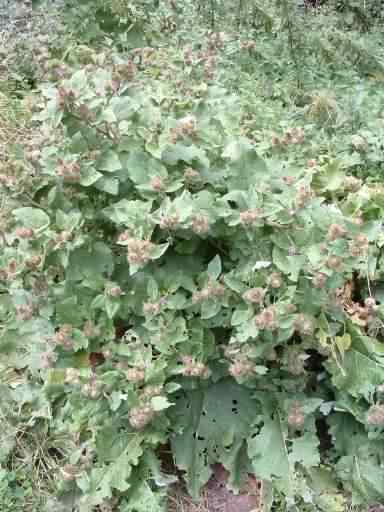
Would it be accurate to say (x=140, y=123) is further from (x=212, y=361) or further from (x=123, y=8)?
(x=123, y=8)

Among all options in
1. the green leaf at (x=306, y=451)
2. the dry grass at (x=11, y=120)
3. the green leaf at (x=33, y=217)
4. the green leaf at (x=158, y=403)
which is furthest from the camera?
the dry grass at (x=11, y=120)

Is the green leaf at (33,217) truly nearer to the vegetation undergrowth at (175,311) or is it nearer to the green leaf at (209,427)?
the vegetation undergrowth at (175,311)

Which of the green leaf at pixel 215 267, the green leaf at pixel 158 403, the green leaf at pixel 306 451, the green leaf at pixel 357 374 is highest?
the green leaf at pixel 215 267

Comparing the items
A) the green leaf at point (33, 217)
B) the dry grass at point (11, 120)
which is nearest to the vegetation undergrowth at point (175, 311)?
the green leaf at point (33, 217)

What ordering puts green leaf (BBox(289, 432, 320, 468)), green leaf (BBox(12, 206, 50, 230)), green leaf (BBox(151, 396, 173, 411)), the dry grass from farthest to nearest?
the dry grass < green leaf (BBox(289, 432, 320, 468)) < green leaf (BBox(12, 206, 50, 230)) < green leaf (BBox(151, 396, 173, 411))

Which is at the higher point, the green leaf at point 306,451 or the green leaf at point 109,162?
the green leaf at point 109,162

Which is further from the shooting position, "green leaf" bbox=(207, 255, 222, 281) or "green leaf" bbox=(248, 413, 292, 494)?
"green leaf" bbox=(248, 413, 292, 494)

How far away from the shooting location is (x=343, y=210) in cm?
261

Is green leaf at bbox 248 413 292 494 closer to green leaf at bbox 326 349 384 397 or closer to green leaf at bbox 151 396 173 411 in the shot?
green leaf at bbox 326 349 384 397

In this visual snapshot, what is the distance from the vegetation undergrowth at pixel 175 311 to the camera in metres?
2.15

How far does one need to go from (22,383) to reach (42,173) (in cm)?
100

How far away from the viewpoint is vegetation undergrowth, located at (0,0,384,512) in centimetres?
215

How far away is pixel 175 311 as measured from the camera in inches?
92.4

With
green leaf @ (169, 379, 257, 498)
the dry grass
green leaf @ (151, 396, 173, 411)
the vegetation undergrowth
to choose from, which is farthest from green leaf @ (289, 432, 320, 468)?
the dry grass
